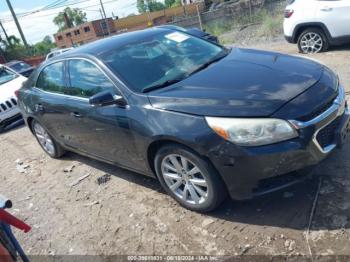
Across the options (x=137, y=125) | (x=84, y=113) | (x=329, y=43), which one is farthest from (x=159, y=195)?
(x=329, y=43)

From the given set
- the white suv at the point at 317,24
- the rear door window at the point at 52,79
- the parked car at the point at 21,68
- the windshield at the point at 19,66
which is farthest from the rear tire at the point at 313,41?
the windshield at the point at 19,66

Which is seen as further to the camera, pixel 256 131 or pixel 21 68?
pixel 21 68

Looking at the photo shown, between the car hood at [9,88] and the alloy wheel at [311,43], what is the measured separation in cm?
677

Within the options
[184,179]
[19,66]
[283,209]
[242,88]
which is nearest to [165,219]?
[184,179]

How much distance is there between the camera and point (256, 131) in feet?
9.82

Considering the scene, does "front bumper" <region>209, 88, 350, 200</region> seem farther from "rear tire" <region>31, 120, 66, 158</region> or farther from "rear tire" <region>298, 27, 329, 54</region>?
"rear tire" <region>298, 27, 329, 54</region>

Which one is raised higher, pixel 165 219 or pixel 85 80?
pixel 85 80

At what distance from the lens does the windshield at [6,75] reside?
10.1 meters

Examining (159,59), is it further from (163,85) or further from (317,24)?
(317,24)

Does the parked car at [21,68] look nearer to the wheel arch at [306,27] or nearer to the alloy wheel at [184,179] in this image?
the wheel arch at [306,27]

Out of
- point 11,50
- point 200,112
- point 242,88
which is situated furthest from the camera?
point 11,50

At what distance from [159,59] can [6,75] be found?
25.2 ft

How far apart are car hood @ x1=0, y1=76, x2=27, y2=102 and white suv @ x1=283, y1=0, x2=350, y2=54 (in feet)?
21.7

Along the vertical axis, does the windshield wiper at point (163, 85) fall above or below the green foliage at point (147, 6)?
above
